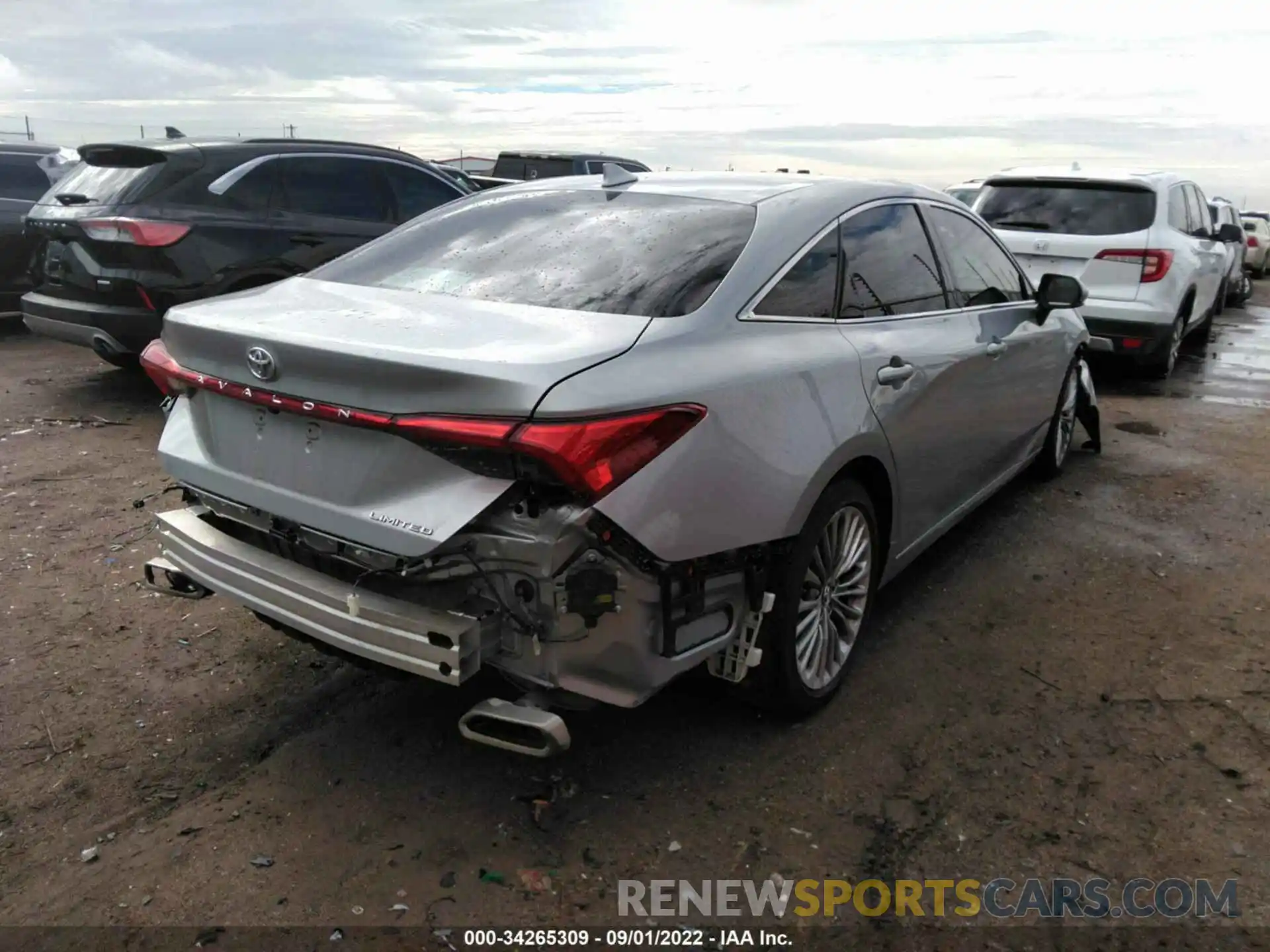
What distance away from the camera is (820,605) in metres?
3.32

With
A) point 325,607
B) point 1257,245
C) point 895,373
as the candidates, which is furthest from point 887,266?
point 1257,245

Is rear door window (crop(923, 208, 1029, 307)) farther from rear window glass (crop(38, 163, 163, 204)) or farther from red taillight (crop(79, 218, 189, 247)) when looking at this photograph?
rear window glass (crop(38, 163, 163, 204))

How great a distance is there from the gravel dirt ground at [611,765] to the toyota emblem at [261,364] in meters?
1.20

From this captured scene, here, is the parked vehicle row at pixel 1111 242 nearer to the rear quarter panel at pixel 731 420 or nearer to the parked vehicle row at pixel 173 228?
the parked vehicle row at pixel 173 228

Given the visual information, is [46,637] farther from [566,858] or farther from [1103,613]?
[1103,613]

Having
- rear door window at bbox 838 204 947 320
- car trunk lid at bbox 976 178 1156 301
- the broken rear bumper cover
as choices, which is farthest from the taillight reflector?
car trunk lid at bbox 976 178 1156 301

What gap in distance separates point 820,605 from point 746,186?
4.89 feet

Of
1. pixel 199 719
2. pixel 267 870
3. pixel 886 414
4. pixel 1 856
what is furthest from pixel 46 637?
pixel 886 414

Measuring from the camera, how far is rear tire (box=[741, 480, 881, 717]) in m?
3.04

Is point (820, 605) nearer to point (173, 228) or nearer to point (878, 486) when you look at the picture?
point (878, 486)

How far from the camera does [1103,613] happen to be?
430 cm

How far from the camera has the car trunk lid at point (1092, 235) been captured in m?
8.36

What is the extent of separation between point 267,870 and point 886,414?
7.56 feet

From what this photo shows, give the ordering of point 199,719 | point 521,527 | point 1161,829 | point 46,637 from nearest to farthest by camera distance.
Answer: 1. point 521,527
2. point 1161,829
3. point 199,719
4. point 46,637
